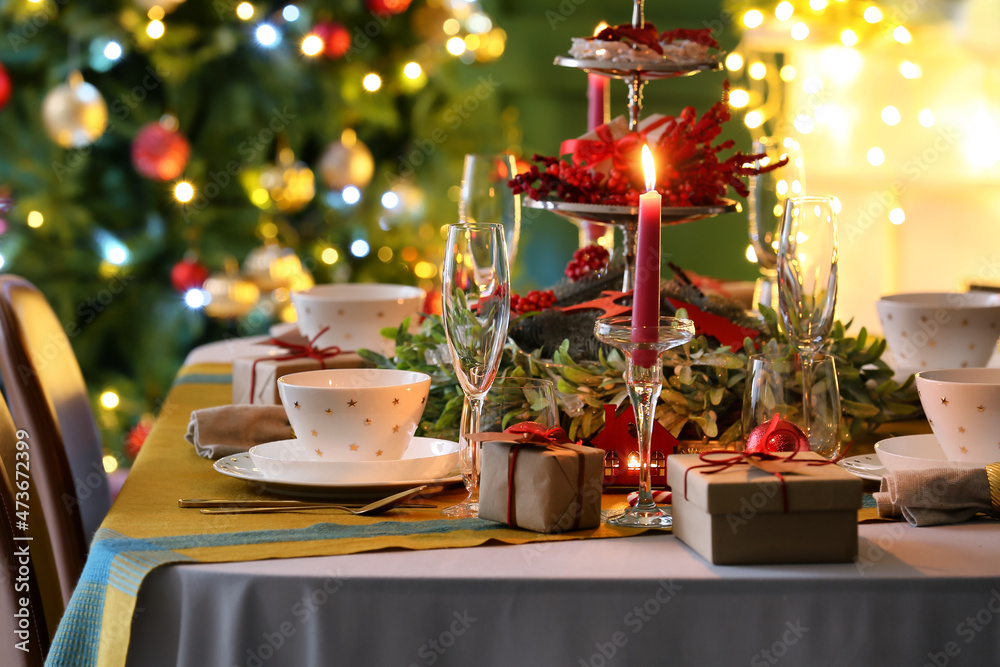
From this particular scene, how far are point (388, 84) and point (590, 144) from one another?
2.16m

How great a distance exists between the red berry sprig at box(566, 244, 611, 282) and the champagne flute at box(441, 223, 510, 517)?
0.42 metres

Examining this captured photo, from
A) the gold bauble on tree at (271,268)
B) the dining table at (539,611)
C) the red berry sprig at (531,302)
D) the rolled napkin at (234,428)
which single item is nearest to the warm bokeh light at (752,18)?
the gold bauble on tree at (271,268)

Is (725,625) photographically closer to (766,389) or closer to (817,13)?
(766,389)

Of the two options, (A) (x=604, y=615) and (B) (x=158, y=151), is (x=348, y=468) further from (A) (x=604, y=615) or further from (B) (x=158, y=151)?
(B) (x=158, y=151)

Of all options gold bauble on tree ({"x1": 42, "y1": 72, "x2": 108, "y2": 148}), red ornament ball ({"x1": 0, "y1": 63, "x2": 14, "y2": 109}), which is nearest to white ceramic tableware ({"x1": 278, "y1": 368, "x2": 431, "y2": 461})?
gold bauble on tree ({"x1": 42, "y1": 72, "x2": 108, "y2": 148})

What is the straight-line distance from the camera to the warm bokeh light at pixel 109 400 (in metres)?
3.15

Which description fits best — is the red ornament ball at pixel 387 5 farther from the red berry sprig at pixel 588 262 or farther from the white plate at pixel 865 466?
the white plate at pixel 865 466

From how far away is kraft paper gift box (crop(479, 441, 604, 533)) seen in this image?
850 millimetres

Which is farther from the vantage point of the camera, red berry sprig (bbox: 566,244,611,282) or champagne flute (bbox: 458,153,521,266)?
champagne flute (bbox: 458,153,521,266)

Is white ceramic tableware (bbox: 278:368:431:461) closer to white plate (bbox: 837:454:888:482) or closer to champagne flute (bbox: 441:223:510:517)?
champagne flute (bbox: 441:223:510:517)

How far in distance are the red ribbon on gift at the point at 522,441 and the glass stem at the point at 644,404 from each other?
0.21 ft

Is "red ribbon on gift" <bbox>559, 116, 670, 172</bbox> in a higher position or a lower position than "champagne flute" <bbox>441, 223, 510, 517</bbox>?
higher

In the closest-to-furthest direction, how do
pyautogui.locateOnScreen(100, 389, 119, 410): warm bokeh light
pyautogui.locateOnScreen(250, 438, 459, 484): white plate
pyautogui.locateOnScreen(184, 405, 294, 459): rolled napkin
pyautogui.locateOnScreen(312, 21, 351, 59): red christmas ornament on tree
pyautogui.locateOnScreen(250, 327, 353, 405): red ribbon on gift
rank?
pyautogui.locateOnScreen(250, 438, 459, 484): white plate, pyautogui.locateOnScreen(184, 405, 294, 459): rolled napkin, pyautogui.locateOnScreen(250, 327, 353, 405): red ribbon on gift, pyautogui.locateOnScreen(312, 21, 351, 59): red christmas ornament on tree, pyautogui.locateOnScreen(100, 389, 119, 410): warm bokeh light

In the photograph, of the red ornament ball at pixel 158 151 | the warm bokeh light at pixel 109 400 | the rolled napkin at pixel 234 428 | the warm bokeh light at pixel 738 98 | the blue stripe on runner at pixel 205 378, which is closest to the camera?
the rolled napkin at pixel 234 428
